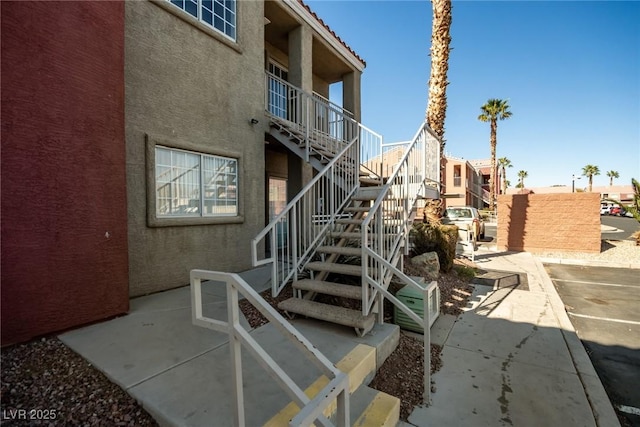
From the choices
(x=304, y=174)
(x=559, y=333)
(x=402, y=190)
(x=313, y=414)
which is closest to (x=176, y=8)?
(x=304, y=174)

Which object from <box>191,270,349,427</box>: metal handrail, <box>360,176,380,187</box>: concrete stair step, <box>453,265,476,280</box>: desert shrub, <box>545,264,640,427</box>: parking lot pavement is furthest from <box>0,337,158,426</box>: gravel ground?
<box>453,265,476,280</box>: desert shrub

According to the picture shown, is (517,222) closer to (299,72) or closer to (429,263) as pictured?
(429,263)

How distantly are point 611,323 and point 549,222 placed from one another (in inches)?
311

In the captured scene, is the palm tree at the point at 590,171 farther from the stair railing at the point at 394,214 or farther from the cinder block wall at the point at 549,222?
the stair railing at the point at 394,214

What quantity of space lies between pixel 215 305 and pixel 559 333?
17.0 ft

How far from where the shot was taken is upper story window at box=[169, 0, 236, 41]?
5312mm

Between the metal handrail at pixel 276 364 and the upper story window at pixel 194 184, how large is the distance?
355 cm

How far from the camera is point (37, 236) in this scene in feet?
9.52

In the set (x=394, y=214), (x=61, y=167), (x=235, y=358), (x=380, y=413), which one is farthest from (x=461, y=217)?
(x=61, y=167)

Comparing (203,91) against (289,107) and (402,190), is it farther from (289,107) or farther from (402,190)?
(402,190)

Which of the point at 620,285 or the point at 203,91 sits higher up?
the point at 203,91

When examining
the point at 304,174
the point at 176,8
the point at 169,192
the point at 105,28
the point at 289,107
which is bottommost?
the point at 169,192

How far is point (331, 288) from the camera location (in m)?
3.80

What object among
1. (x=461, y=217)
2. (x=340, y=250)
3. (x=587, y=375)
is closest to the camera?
(x=587, y=375)
